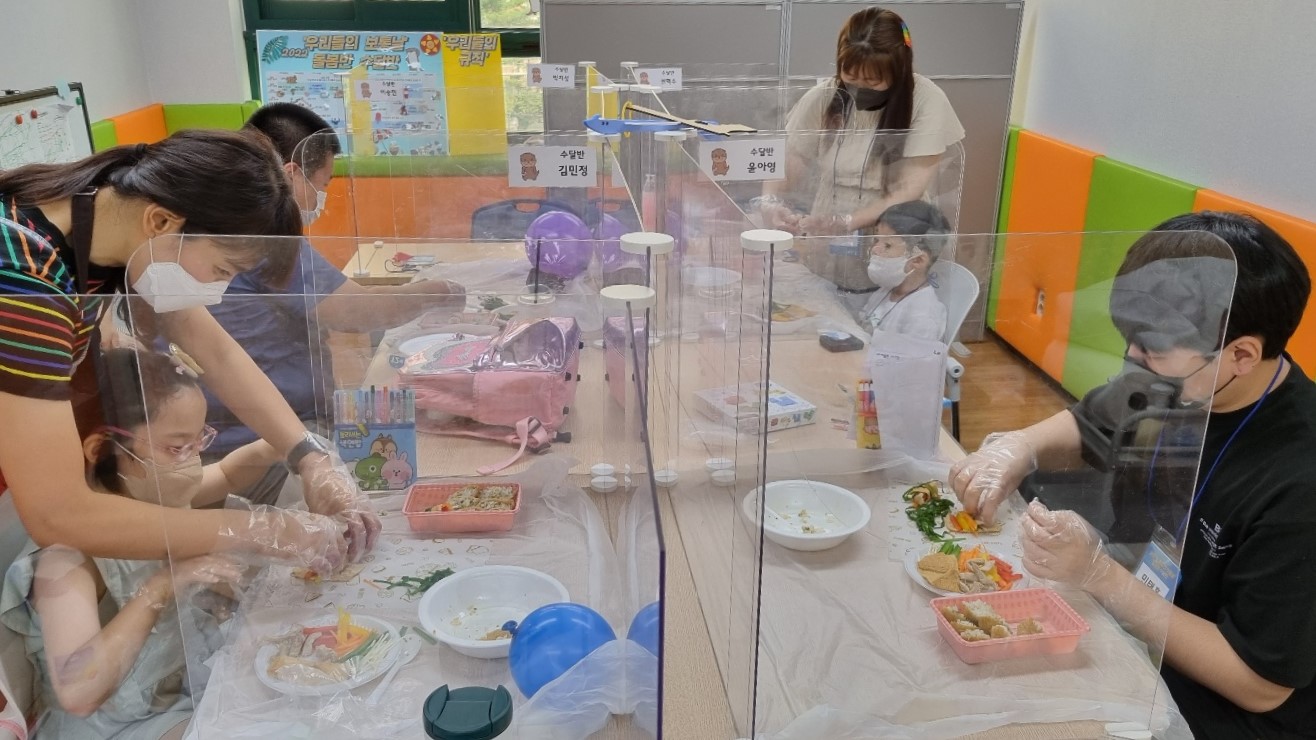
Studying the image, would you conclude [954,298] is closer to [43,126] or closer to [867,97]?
[867,97]

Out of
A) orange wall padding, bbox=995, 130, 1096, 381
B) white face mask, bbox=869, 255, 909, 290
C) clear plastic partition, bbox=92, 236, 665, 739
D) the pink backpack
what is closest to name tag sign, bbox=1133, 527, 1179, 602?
orange wall padding, bbox=995, 130, 1096, 381

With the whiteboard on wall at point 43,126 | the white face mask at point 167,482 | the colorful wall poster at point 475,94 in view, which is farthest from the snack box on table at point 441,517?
the whiteboard on wall at point 43,126

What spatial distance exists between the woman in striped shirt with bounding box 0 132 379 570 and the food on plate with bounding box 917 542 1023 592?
75cm

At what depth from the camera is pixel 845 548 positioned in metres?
1.34

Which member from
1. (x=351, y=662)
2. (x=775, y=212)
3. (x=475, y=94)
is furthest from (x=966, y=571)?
(x=475, y=94)

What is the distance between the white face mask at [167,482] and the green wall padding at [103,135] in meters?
2.61

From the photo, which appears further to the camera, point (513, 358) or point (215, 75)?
point (215, 75)

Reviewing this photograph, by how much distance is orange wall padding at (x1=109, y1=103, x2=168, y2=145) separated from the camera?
3.44m

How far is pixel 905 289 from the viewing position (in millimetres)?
1417

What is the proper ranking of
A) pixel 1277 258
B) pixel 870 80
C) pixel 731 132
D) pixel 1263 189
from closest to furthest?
pixel 1277 258 < pixel 731 132 < pixel 1263 189 < pixel 870 80

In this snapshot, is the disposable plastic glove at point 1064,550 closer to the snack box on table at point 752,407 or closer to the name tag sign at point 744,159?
the snack box on table at point 752,407

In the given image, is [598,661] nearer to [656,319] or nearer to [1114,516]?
[656,319]

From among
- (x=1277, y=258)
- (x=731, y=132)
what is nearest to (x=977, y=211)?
(x=731, y=132)

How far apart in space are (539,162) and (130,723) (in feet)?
4.13
